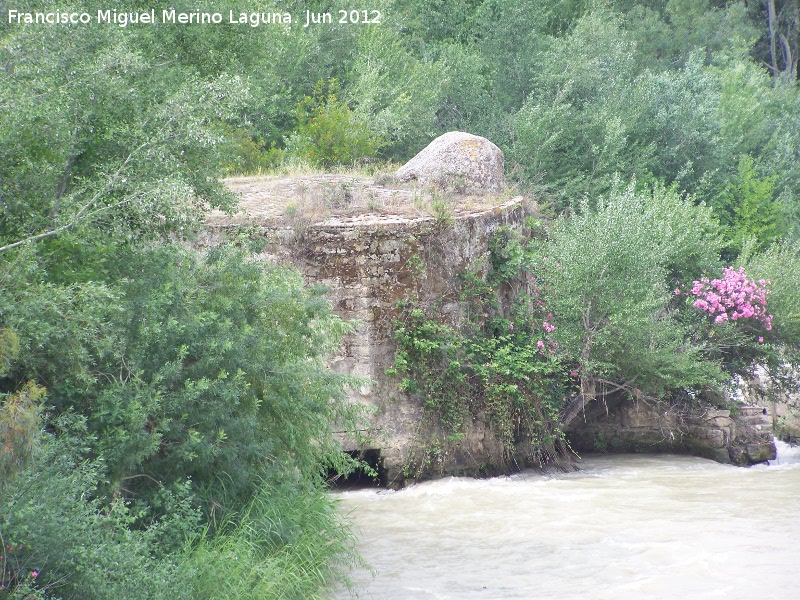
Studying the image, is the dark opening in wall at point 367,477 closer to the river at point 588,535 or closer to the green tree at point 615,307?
the river at point 588,535

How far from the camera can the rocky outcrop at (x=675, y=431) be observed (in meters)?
15.4

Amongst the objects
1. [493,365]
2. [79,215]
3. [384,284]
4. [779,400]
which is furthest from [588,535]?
[779,400]

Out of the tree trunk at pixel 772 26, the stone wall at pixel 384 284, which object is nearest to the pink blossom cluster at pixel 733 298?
the stone wall at pixel 384 284

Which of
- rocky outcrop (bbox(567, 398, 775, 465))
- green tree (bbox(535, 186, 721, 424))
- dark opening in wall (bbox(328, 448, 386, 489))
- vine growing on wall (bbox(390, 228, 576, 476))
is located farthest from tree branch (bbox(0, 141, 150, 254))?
rocky outcrop (bbox(567, 398, 775, 465))

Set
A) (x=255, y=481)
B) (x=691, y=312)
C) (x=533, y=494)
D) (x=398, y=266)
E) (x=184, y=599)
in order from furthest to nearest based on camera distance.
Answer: (x=691, y=312) → (x=398, y=266) → (x=533, y=494) → (x=255, y=481) → (x=184, y=599)

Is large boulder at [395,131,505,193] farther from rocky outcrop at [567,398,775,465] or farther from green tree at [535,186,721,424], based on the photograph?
rocky outcrop at [567,398,775,465]

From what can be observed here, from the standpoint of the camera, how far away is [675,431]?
16.0m

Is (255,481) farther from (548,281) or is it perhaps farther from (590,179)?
(590,179)

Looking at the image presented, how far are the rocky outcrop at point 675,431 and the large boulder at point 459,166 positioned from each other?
4.36 m

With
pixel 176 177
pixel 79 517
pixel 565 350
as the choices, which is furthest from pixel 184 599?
pixel 565 350

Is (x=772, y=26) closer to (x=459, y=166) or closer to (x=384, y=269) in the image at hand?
(x=459, y=166)

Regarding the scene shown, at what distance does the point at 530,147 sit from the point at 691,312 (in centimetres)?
995

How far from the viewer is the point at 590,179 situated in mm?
24641

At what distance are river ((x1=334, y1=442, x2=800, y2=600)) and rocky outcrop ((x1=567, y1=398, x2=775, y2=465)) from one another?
763 mm
